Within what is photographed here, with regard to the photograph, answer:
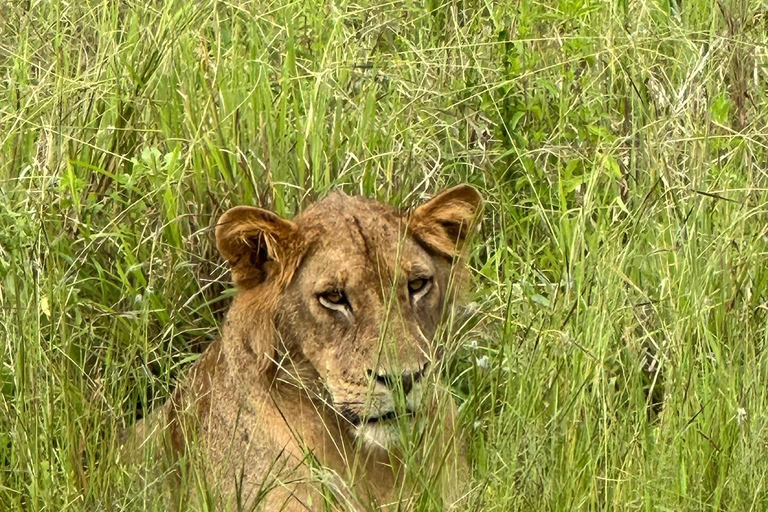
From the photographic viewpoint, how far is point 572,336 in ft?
14.4

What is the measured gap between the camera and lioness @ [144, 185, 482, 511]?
4.05 meters

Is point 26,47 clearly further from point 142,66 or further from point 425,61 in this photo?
point 425,61

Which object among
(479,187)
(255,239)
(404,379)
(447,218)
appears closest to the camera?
(404,379)

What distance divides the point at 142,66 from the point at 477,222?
1.76m

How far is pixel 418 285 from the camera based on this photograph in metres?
4.34

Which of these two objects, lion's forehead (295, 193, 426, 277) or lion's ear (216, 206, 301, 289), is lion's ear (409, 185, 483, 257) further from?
lion's ear (216, 206, 301, 289)

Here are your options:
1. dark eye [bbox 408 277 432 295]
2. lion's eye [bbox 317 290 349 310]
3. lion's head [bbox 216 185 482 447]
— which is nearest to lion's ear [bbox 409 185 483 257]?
lion's head [bbox 216 185 482 447]

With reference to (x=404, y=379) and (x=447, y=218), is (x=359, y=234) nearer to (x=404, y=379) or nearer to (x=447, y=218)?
(x=447, y=218)

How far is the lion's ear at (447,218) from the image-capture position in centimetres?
443

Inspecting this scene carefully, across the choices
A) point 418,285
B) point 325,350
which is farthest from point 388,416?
point 418,285

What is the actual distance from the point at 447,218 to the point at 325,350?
0.54 metres

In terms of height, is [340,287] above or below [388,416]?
above

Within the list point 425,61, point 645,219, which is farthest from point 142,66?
point 645,219

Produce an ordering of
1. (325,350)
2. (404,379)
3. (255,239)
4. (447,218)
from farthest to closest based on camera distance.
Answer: (447,218), (255,239), (325,350), (404,379)
